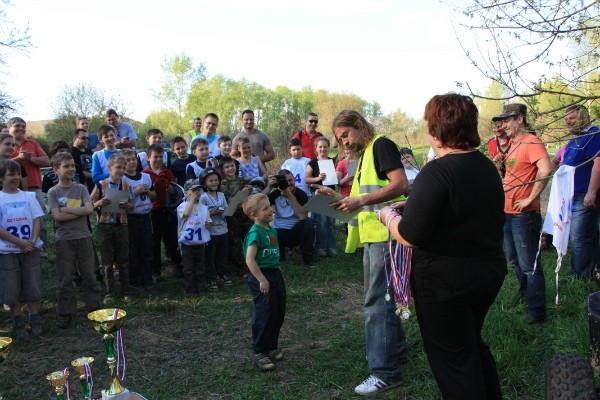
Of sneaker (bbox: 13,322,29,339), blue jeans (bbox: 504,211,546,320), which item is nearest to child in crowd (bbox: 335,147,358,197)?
blue jeans (bbox: 504,211,546,320)

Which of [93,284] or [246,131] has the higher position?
[246,131]

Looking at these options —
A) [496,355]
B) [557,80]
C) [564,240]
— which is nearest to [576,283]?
[564,240]

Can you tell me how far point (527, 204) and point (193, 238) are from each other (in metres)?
3.76

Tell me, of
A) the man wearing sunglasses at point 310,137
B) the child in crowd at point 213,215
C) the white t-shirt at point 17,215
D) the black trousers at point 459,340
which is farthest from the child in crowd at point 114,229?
the black trousers at point 459,340

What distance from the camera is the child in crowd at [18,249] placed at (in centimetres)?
482

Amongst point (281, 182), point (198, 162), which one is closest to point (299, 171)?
point (198, 162)

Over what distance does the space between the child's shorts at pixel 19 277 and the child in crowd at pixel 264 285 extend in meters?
2.34

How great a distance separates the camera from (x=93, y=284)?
5379 mm

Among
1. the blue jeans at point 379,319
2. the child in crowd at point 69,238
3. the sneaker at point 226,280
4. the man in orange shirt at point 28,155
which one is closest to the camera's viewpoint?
the blue jeans at point 379,319

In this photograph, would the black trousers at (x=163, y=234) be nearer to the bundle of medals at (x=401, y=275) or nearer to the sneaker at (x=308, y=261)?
the sneaker at (x=308, y=261)

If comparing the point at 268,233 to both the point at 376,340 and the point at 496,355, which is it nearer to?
the point at 376,340

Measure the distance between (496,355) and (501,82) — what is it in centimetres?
199

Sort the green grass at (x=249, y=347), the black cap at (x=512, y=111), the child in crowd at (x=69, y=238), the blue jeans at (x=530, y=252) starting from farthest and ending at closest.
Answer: the child in crowd at (x=69, y=238), the blue jeans at (x=530, y=252), the black cap at (x=512, y=111), the green grass at (x=249, y=347)

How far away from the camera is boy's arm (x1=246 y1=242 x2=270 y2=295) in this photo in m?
4.01
